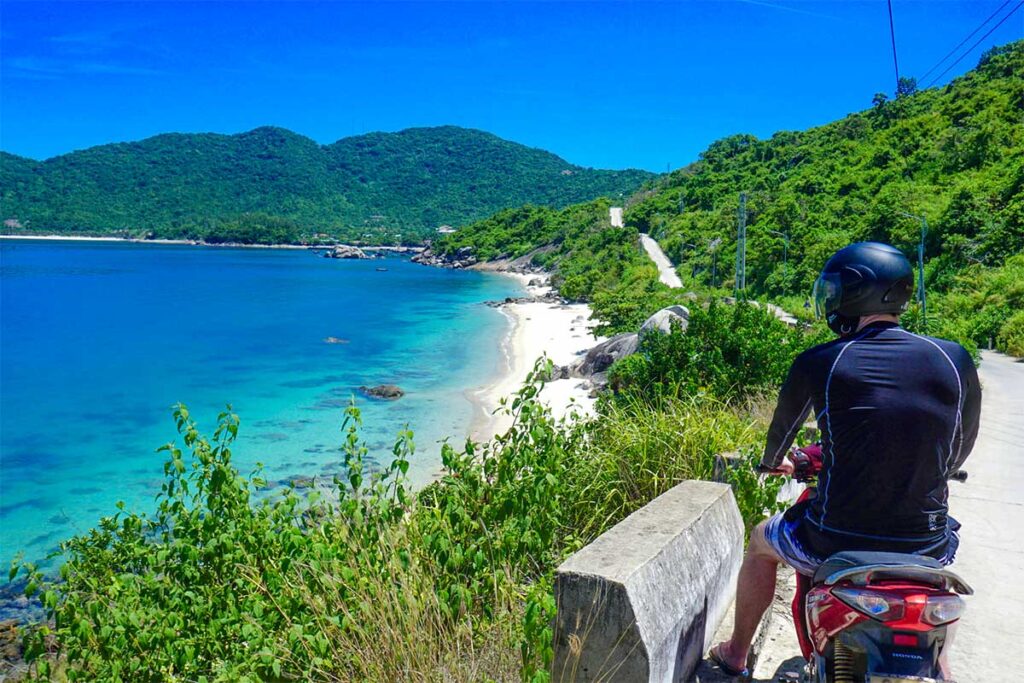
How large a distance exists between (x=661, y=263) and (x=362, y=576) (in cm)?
6073

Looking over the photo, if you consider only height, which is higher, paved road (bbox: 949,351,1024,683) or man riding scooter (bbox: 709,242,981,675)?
man riding scooter (bbox: 709,242,981,675)

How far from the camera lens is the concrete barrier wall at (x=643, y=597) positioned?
307 centimetres

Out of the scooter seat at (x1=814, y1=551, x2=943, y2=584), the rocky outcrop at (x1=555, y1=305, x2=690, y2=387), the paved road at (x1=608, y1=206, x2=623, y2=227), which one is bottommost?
the rocky outcrop at (x1=555, y1=305, x2=690, y2=387)

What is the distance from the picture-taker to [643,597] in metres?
3.14

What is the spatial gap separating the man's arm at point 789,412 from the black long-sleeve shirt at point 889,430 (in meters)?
0.03

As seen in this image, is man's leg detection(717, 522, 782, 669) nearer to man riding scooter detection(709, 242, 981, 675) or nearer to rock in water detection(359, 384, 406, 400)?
man riding scooter detection(709, 242, 981, 675)

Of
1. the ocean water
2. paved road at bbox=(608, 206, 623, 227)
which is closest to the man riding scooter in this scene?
the ocean water

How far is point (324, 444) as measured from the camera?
21859 mm

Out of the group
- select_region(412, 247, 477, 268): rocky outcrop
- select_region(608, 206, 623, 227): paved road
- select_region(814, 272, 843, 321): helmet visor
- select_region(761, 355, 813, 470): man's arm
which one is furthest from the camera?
select_region(412, 247, 477, 268): rocky outcrop

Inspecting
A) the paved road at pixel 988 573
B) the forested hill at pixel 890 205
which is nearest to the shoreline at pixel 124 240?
the forested hill at pixel 890 205

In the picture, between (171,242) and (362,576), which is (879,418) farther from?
(171,242)

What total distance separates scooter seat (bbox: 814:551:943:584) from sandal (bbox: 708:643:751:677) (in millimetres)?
1217

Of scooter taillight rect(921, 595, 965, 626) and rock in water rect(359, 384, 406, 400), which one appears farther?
rock in water rect(359, 384, 406, 400)

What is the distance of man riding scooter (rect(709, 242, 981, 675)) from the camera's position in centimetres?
271
